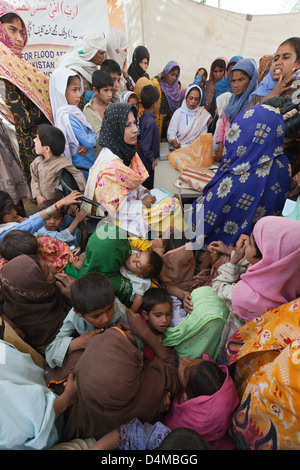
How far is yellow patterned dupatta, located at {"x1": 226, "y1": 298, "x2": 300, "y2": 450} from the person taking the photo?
78cm

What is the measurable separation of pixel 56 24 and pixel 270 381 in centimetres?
646

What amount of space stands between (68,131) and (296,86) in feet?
8.05

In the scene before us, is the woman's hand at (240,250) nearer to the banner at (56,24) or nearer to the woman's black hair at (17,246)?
the woman's black hair at (17,246)

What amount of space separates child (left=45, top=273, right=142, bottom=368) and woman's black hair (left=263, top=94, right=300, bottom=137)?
215cm

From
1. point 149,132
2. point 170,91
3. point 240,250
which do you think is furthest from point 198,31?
point 240,250

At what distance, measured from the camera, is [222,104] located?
12.4ft

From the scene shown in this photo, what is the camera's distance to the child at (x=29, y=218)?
2.05m

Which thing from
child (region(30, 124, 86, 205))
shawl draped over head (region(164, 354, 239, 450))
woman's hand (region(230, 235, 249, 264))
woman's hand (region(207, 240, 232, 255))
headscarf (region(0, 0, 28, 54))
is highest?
headscarf (region(0, 0, 28, 54))

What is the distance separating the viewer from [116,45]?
4.52m

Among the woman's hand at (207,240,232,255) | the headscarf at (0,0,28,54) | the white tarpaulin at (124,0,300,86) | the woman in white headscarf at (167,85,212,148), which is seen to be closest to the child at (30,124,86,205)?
the headscarf at (0,0,28,54)

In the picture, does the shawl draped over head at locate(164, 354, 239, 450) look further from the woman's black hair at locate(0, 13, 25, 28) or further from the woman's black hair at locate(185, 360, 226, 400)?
the woman's black hair at locate(0, 13, 25, 28)

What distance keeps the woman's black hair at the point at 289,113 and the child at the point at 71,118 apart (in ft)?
6.51

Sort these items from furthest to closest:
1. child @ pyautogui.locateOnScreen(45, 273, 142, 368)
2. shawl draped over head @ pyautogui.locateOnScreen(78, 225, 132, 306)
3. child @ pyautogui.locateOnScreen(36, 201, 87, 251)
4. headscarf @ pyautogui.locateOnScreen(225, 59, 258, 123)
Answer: headscarf @ pyautogui.locateOnScreen(225, 59, 258, 123) → child @ pyautogui.locateOnScreen(36, 201, 87, 251) → shawl draped over head @ pyautogui.locateOnScreen(78, 225, 132, 306) → child @ pyautogui.locateOnScreen(45, 273, 142, 368)

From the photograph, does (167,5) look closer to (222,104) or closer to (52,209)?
(222,104)
